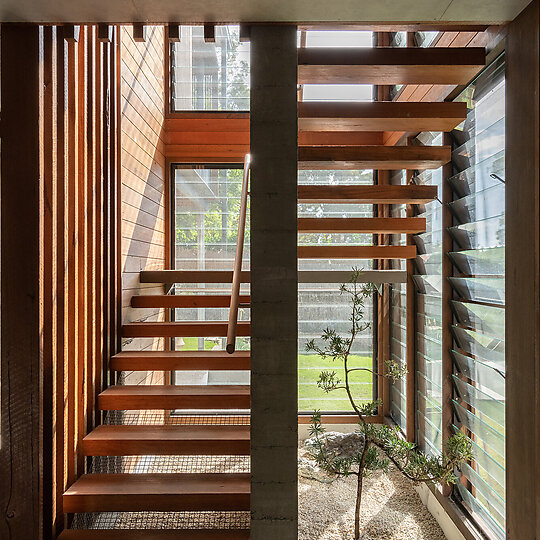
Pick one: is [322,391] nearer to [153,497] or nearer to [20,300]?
[153,497]

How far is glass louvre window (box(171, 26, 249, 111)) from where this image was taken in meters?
4.49

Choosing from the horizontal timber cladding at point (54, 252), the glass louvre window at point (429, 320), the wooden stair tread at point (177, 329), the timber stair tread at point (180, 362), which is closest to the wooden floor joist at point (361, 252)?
the glass louvre window at point (429, 320)

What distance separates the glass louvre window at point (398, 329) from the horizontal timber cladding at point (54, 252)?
7.69 ft

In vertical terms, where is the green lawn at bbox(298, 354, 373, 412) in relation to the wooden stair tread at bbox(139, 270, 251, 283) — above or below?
below

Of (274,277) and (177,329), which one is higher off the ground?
(274,277)

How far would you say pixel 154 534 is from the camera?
219 cm

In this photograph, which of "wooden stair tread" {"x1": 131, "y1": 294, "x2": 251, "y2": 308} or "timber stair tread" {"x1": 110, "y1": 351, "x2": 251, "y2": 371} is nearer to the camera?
"timber stair tread" {"x1": 110, "y1": 351, "x2": 251, "y2": 371}

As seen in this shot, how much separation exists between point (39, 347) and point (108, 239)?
1014 mm

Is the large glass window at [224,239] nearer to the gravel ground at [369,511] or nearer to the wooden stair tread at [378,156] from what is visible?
the gravel ground at [369,511]

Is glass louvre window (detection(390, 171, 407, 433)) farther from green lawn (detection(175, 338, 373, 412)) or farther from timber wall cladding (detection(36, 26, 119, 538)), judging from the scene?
timber wall cladding (detection(36, 26, 119, 538))

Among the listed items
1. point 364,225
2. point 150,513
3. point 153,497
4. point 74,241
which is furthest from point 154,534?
point 364,225

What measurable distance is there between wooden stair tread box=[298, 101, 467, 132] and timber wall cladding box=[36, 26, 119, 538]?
3.87 feet

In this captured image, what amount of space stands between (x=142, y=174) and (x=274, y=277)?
2148 millimetres

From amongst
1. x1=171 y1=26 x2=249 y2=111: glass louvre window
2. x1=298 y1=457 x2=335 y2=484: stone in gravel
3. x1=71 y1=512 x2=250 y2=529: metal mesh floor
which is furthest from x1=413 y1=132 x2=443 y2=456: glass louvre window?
x1=171 y1=26 x2=249 y2=111: glass louvre window
